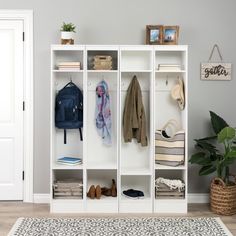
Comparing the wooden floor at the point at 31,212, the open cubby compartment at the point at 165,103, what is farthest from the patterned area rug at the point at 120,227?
the open cubby compartment at the point at 165,103

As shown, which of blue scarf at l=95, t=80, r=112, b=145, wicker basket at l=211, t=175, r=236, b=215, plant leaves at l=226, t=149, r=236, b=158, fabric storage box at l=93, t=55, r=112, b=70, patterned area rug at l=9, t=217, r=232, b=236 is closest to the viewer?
patterned area rug at l=9, t=217, r=232, b=236

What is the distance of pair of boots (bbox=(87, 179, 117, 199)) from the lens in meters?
4.50

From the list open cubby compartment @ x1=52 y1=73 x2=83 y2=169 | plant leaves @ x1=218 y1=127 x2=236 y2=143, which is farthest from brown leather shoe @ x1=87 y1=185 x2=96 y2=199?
plant leaves @ x1=218 y1=127 x2=236 y2=143

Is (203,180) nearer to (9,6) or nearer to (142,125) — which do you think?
(142,125)

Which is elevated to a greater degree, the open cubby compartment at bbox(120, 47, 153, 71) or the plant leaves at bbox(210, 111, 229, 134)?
the open cubby compartment at bbox(120, 47, 153, 71)

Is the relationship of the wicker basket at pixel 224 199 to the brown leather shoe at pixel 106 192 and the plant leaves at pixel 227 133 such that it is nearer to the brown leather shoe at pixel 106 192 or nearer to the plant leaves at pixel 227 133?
the plant leaves at pixel 227 133

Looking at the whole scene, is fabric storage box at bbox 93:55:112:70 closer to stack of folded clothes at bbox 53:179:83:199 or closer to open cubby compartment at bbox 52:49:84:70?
open cubby compartment at bbox 52:49:84:70

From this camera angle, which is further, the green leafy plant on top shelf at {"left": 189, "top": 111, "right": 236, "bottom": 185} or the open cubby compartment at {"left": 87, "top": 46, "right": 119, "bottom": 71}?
the open cubby compartment at {"left": 87, "top": 46, "right": 119, "bottom": 71}

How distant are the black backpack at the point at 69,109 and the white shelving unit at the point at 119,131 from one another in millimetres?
108

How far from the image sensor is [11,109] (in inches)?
188

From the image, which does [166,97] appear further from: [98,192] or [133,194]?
[98,192]

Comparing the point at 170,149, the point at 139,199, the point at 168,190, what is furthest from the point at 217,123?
the point at 139,199

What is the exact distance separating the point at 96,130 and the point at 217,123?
1371 millimetres

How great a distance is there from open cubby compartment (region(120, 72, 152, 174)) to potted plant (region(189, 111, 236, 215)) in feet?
1.83
